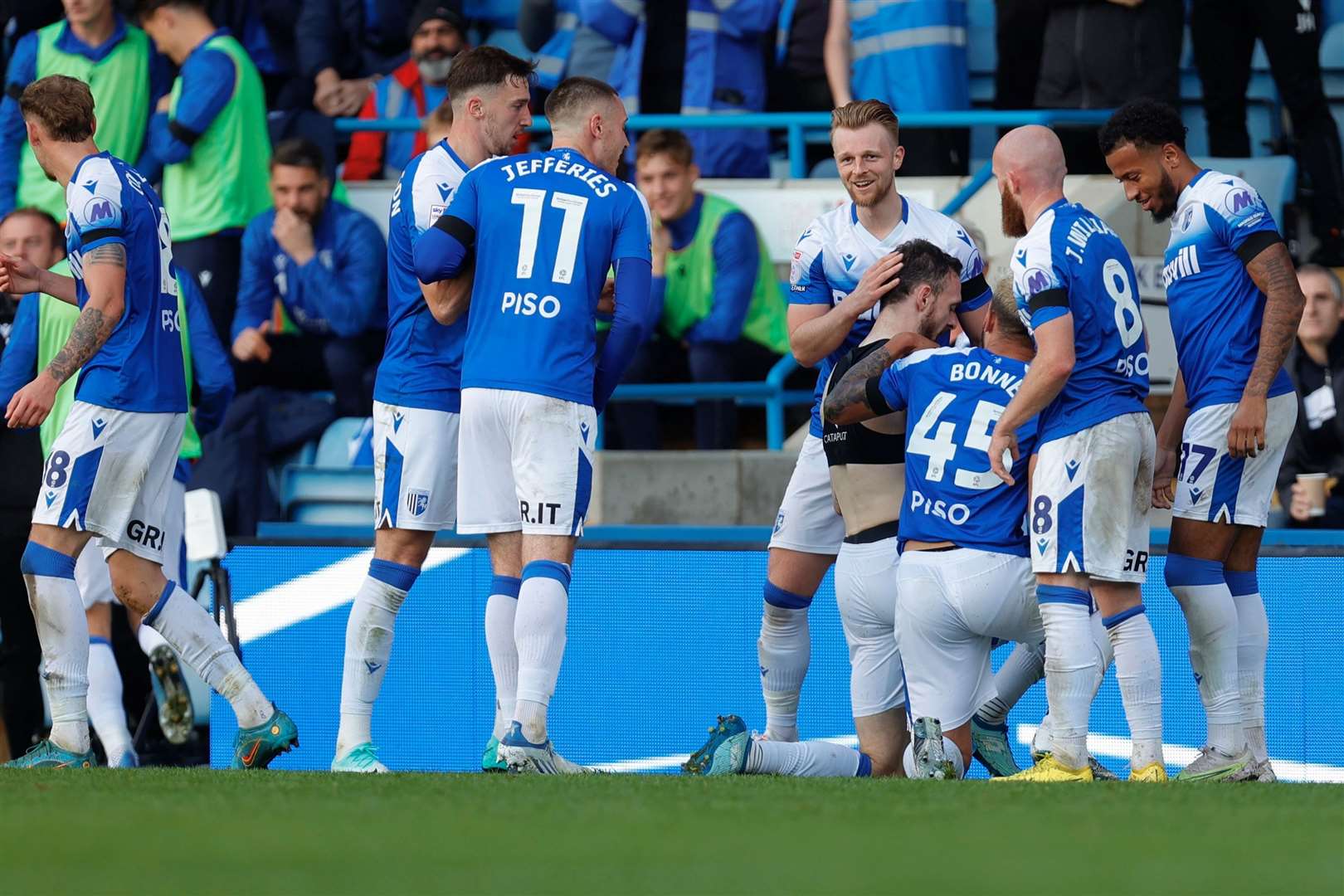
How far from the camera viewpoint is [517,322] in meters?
6.16

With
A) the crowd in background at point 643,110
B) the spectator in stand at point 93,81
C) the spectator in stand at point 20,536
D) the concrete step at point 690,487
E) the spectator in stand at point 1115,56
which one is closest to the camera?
the spectator in stand at point 20,536

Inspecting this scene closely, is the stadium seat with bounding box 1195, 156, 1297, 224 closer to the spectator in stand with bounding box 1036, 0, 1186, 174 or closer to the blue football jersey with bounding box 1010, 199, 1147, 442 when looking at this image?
the spectator in stand with bounding box 1036, 0, 1186, 174

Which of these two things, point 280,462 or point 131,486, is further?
point 280,462

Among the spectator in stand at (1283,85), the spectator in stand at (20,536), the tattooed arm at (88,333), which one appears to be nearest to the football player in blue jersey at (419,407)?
the tattooed arm at (88,333)

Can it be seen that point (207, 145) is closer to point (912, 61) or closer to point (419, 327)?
point (912, 61)

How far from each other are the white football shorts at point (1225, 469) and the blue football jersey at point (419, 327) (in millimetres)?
2431

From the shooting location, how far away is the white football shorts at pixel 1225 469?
21.0ft

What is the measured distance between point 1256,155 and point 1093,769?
560 centimetres

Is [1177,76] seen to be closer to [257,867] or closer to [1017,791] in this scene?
[1017,791]

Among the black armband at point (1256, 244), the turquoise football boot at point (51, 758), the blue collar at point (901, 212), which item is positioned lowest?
the turquoise football boot at point (51, 758)

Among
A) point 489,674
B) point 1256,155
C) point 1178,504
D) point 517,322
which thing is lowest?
point 489,674

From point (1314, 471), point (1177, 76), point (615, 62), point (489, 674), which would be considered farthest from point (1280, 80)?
point (489, 674)

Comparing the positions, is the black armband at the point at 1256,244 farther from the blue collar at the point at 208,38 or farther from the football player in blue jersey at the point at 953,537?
the blue collar at the point at 208,38

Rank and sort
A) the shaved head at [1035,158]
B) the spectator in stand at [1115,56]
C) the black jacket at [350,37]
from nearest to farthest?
the shaved head at [1035,158]
the spectator in stand at [1115,56]
the black jacket at [350,37]
